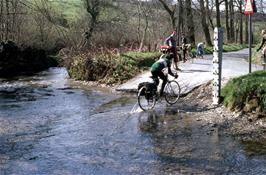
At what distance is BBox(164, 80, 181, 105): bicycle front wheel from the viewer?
656 inches

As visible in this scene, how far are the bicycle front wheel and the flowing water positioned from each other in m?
1.15

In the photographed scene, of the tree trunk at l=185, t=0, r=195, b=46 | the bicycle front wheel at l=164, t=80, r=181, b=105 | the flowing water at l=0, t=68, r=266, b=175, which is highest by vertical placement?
the tree trunk at l=185, t=0, r=195, b=46

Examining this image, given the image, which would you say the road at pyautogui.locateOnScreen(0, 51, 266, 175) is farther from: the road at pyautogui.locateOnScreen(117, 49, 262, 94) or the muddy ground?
the road at pyautogui.locateOnScreen(117, 49, 262, 94)

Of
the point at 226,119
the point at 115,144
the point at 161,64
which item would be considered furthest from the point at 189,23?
the point at 115,144

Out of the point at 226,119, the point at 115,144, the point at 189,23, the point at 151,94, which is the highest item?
the point at 189,23

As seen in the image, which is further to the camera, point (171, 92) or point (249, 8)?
point (171, 92)

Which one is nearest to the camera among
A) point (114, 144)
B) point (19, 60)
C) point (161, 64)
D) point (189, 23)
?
point (114, 144)

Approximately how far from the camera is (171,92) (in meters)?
16.9

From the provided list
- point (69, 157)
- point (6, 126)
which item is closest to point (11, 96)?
point (6, 126)

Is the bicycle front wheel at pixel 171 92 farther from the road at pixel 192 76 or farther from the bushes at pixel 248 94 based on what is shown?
the bushes at pixel 248 94

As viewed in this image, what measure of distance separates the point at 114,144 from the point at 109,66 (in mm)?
14061

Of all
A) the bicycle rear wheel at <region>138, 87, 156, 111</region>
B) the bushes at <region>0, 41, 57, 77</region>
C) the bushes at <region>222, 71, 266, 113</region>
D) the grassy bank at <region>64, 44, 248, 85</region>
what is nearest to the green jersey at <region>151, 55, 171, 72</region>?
the bicycle rear wheel at <region>138, 87, 156, 111</region>

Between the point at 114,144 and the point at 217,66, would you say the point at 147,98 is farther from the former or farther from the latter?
the point at 114,144

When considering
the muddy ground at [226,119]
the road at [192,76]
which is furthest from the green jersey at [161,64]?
the road at [192,76]
